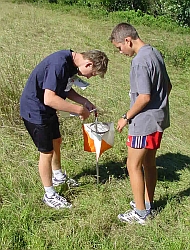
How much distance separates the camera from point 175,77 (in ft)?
25.2

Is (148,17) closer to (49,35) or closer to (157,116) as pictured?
(49,35)

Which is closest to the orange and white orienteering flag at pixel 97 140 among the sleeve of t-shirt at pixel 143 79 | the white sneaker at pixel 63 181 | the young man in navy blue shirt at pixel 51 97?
the young man in navy blue shirt at pixel 51 97

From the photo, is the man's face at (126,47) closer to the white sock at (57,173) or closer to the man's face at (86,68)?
the man's face at (86,68)

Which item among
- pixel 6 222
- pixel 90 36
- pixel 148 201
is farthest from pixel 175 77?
pixel 6 222

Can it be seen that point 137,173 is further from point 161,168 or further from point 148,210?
point 161,168

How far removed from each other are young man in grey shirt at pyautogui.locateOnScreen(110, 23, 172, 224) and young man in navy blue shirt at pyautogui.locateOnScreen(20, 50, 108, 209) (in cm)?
31

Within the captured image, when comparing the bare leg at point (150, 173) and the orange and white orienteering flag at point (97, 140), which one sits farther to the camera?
the orange and white orienteering flag at point (97, 140)

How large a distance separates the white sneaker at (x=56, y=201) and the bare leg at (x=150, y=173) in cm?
67

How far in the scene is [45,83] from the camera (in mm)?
3004

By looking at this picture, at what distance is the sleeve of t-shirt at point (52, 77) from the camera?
2973 millimetres

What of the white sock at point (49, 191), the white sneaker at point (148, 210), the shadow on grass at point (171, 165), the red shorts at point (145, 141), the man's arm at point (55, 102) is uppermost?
the man's arm at point (55, 102)

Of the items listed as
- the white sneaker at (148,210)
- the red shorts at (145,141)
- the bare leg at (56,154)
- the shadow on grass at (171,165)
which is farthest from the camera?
the shadow on grass at (171,165)

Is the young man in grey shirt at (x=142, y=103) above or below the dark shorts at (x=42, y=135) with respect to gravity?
above

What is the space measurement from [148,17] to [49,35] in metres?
4.19
